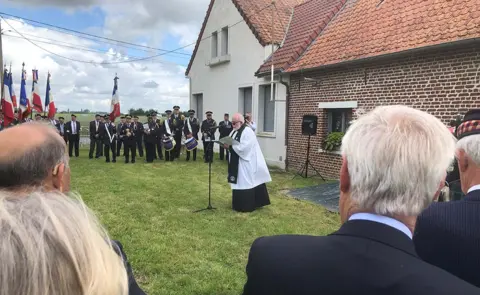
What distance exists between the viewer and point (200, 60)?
65.3 ft

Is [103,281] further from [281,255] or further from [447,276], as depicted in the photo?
[447,276]

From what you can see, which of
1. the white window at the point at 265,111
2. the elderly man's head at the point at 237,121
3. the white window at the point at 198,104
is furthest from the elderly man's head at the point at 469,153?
the white window at the point at 198,104

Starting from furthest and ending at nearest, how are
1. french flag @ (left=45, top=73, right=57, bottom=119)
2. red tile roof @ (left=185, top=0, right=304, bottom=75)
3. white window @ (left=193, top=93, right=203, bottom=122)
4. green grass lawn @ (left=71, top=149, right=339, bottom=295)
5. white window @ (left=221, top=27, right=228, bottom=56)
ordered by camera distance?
white window @ (left=193, top=93, right=203, bottom=122)
french flag @ (left=45, top=73, right=57, bottom=119)
white window @ (left=221, top=27, right=228, bottom=56)
red tile roof @ (left=185, top=0, right=304, bottom=75)
green grass lawn @ (left=71, top=149, right=339, bottom=295)

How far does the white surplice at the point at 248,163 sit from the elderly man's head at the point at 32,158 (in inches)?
233

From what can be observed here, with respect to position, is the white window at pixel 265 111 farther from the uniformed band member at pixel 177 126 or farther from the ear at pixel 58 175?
the ear at pixel 58 175

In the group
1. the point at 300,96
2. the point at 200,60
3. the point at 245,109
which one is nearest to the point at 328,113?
the point at 300,96

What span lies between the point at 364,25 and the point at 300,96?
9.57ft

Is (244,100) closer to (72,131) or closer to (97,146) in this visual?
(97,146)

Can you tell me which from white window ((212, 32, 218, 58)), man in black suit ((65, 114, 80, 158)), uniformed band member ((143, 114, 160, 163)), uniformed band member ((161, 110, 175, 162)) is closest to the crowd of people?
uniformed band member ((143, 114, 160, 163))

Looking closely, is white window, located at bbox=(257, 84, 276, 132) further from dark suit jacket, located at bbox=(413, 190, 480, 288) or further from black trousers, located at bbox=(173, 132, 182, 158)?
dark suit jacket, located at bbox=(413, 190, 480, 288)

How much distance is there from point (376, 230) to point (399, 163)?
0.76 ft

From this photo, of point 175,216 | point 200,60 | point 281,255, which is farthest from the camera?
point 200,60

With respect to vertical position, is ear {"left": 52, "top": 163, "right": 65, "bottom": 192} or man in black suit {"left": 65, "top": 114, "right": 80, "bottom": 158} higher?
ear {"left": 52, "top": 163, "right": 65, "bottom": 192}

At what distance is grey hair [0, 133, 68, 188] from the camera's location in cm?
147
